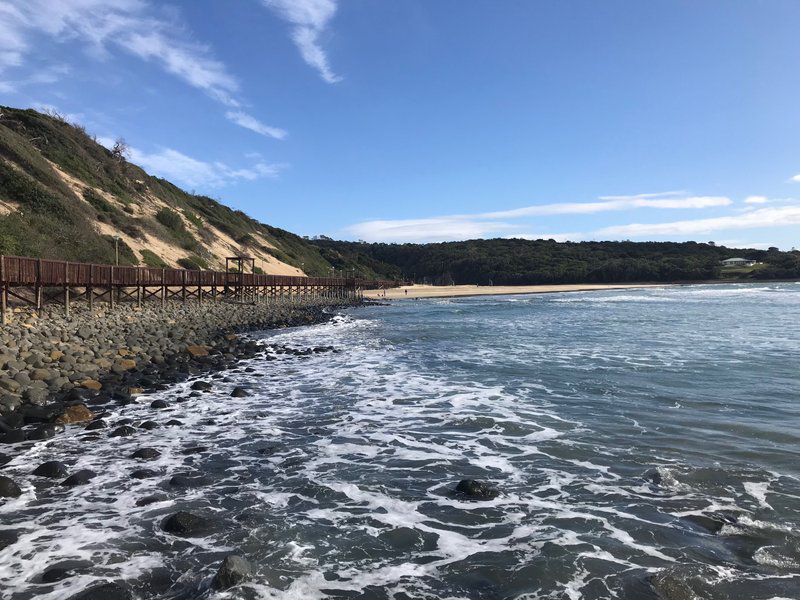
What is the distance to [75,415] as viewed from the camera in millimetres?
10055

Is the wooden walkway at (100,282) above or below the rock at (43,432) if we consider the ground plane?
above

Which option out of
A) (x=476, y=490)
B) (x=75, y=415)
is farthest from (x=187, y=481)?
(x=75, y=415)

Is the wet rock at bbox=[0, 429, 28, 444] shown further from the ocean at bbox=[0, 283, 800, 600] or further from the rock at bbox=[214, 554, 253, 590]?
the rock at bbox=[214, 554, 253, 590]

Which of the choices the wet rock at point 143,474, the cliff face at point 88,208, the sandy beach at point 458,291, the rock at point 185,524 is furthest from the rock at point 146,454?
the sandy beach at point 458,291

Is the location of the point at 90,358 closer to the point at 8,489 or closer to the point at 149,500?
the point at 8,489

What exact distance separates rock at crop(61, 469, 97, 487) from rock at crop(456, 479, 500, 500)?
528 centimetres

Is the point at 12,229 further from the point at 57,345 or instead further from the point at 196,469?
the point at 196,469

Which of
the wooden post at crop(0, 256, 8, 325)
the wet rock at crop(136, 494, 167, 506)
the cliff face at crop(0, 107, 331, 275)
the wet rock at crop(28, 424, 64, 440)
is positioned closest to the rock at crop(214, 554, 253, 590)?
the wet rock at crop(136, 494, 167, 506)

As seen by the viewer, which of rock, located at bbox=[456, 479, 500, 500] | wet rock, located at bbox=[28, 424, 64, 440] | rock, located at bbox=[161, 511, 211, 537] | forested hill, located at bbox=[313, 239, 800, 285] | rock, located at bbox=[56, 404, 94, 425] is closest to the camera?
rock, located at bbox=[161, 511, 211, 537]

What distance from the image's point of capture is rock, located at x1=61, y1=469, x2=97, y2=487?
7180 millimetres

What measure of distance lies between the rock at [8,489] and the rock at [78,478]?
554 mm

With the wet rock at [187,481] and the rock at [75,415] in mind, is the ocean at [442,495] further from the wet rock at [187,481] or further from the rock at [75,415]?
the rock at [75,415]

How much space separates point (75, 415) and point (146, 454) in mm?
2869

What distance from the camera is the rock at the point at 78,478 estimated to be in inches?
283
